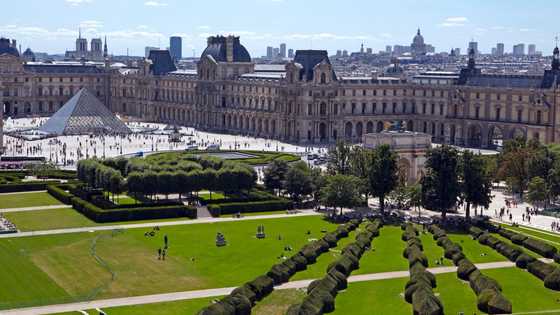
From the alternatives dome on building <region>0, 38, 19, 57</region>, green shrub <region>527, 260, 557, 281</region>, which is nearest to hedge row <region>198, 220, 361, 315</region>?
green shrub <region>527, 260, 557, 281</region>

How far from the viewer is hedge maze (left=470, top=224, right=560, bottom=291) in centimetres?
5783

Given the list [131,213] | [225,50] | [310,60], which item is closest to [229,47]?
[225,50]

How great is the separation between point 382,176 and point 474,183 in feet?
27.5

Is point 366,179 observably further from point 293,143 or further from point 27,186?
point 293,143

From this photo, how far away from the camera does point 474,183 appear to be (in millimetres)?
81375

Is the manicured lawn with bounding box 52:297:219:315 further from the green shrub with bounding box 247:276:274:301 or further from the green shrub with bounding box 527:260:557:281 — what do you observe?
the green shrub with bounding box 527:260:557:281

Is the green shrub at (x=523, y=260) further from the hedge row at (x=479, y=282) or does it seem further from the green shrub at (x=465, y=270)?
the green shrub at (x=465, y=270)

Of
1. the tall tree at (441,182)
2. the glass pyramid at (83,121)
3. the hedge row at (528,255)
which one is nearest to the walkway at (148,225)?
the tall tree at (441,182)

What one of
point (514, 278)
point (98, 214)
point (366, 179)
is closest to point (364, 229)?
point (366, 179)

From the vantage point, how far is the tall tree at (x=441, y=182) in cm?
8094

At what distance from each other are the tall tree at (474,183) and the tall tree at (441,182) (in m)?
0.69

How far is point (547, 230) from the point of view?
3049 inches

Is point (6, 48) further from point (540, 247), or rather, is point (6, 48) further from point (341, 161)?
point (540, 247)

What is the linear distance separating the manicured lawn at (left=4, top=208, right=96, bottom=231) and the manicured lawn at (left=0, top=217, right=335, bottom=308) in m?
4.10
